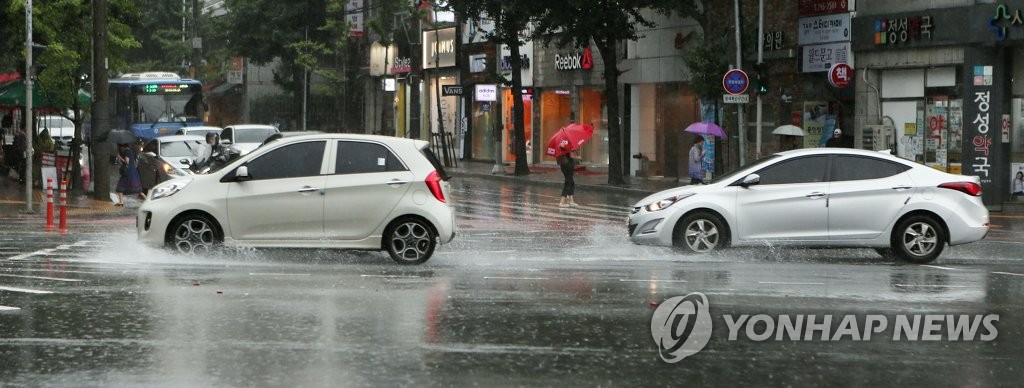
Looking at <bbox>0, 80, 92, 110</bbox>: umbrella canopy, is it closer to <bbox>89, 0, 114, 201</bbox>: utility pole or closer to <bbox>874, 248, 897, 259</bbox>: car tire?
<bbox>89, 0, 114, 201</bbox>: utility pole

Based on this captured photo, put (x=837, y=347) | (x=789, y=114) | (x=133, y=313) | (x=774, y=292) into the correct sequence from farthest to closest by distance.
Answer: (x=789, y=114), (x=774, y=292), (x=133, y=313), (x=837, y=347)

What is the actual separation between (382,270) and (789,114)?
24076mm

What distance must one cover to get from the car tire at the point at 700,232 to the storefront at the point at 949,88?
15.4 metres

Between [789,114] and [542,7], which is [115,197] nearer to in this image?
[542,7]

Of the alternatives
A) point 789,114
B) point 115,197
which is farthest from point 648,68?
point 115,197

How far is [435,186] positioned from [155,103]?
3895cm

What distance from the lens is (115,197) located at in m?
30.7

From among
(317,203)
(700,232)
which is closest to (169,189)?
(317,203)

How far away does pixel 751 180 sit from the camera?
53.7 ft

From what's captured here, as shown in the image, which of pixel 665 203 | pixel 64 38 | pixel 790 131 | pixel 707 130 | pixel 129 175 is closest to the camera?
pixel 665 203

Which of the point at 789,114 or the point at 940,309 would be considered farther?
the point at 789,114

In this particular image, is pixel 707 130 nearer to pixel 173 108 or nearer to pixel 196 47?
pixel 173 108

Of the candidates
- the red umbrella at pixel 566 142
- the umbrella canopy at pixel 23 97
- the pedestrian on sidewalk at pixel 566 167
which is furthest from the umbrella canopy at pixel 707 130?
the umbrella canopy at pixel 23 97

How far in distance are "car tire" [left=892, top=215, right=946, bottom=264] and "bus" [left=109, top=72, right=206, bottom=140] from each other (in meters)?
39.0
